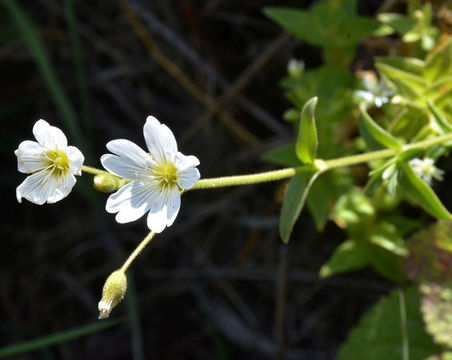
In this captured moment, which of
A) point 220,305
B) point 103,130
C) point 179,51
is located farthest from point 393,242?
point 103,130

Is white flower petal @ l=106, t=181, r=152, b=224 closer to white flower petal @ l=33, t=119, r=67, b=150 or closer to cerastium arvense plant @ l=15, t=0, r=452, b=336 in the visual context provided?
cerastium arvense plant @ l=15, t=0, r=452, b=336

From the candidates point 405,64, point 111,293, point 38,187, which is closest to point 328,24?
point 405,64

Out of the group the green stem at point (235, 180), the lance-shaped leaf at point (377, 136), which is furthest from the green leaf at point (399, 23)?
the green stem at point (235, 180)

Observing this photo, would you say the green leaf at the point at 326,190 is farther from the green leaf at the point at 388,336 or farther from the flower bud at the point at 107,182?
the flower bud at the point at 107,182

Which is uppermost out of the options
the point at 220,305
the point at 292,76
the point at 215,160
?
the point at 292,76

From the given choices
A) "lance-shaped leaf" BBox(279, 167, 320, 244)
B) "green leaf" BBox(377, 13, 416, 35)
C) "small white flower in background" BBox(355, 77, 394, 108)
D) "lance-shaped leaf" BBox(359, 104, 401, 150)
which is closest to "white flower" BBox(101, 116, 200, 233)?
"lance-shaped leaf" BBox(279, 167, 320, 244)

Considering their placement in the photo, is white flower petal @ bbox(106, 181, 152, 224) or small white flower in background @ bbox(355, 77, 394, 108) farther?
small white flower in background @ bbox(355, 77, 394, 108)

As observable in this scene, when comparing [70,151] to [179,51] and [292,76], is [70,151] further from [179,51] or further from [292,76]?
[179,51]
